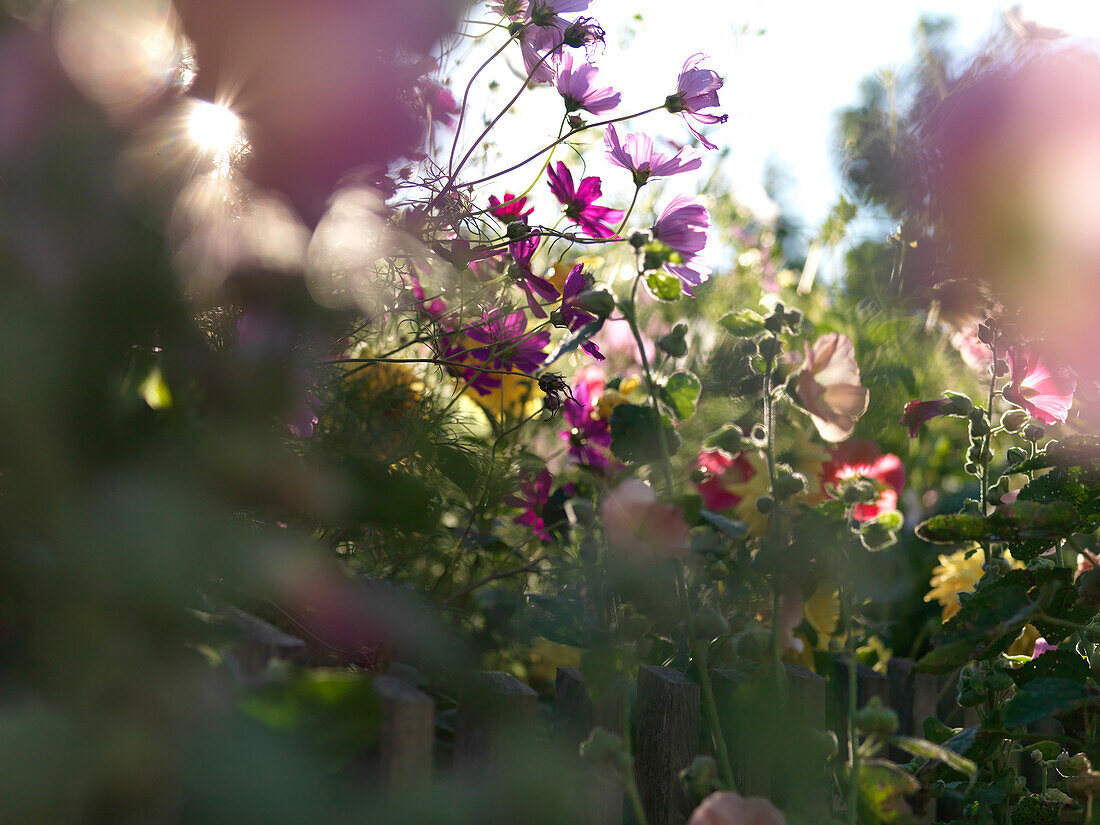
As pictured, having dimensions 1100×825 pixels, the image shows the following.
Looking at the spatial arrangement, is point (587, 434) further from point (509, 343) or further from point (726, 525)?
point (726, 525)

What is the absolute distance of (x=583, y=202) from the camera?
0.81 m

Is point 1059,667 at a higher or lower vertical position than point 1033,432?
lower

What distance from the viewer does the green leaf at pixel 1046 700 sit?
56cm

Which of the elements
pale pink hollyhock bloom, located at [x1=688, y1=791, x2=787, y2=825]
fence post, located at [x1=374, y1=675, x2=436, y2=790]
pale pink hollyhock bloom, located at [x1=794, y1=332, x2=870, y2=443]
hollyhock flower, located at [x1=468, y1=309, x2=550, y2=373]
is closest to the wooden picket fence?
fence post, located at [x1=374, y1=675, x2=436, y2=790]

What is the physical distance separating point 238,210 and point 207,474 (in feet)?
0.74

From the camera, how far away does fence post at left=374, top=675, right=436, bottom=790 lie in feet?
1.35

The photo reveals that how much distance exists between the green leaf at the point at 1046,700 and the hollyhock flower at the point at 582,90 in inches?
24.0

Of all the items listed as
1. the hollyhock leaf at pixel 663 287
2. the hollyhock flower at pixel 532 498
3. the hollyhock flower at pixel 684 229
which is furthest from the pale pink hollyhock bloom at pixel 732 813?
the hollyhock flower at pixel 532 498

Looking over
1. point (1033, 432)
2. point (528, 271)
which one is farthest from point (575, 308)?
point (1033, 432)

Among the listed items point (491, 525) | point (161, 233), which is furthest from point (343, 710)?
point (491, 525)

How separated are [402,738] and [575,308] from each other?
0.41 metres

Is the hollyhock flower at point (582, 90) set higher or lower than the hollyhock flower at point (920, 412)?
higher

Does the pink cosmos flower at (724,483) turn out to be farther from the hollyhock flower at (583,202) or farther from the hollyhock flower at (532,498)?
the hollyhock flower at (583,202)

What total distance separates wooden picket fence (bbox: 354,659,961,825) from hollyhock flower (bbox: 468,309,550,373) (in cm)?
33
